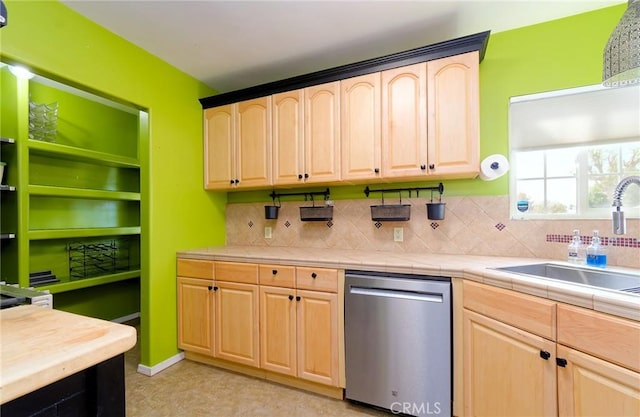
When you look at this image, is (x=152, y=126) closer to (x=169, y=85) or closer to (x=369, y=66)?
(x=169, y=85)

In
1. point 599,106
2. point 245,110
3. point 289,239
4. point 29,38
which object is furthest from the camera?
point 289,239

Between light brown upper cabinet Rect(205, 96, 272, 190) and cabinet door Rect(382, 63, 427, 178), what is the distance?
99 cm

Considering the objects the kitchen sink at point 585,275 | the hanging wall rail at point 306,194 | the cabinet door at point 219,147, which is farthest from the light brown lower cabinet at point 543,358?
the cabinet door at point 219,147

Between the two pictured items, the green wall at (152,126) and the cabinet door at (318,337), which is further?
the cabinet door at (318,337)

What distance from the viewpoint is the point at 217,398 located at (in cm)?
198

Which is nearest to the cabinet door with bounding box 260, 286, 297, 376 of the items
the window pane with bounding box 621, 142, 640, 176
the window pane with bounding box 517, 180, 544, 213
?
the window pane with bounding box 517, 180, 544, 213

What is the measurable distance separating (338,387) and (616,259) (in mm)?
1865

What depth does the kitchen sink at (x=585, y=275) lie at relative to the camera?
1483 millimetres

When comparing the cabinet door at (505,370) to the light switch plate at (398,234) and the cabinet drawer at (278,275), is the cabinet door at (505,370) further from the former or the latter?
the cabinet drawer at (278,275)

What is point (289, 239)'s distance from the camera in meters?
2.78

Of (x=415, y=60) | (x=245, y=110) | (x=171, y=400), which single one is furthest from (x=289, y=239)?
(x=415, y=60)

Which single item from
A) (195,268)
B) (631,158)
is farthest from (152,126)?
(631,158)

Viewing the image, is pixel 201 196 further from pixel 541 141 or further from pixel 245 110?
pixel 541 141

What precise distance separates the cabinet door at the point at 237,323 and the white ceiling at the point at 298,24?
1807 mm
